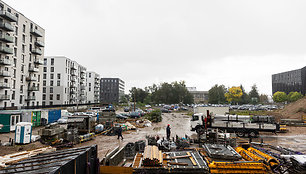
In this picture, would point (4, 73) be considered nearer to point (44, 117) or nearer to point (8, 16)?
point (8, 16)

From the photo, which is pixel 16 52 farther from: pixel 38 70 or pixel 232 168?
pixel 232 168

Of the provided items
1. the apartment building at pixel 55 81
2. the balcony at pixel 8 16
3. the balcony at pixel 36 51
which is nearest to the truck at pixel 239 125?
the balcony at pixel 8 16

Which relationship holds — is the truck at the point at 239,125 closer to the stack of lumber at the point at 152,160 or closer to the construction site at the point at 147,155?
the construction site at the point at 147,155

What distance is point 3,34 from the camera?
1204 inches

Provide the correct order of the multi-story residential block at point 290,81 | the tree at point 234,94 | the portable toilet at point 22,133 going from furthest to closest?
the multi-story residential block at point 290,81 < the tree at point 234,94 < the portable toilet at point 22,133

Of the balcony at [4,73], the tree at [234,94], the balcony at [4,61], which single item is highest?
the balcony at [4,61]

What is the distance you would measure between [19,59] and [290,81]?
126195 millimetres

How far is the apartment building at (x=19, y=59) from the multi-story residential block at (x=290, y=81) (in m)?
110

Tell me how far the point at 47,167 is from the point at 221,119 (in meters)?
19.3

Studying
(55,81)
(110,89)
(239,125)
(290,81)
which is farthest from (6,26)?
(290,81)

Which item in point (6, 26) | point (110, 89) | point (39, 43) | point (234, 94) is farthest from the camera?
point (110, 89)

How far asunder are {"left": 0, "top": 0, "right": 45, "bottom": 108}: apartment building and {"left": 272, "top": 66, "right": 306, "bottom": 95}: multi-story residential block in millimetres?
110192

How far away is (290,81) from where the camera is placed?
9775cm

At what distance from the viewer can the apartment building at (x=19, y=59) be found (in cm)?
3106
